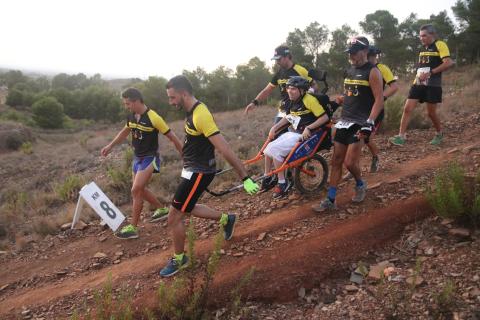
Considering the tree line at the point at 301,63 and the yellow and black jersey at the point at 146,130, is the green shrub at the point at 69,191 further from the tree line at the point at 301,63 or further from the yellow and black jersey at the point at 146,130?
the tree line at the point at 301,63

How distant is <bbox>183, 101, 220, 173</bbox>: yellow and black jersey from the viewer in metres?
4.11

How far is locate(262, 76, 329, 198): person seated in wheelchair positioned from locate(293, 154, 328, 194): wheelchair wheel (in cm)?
28

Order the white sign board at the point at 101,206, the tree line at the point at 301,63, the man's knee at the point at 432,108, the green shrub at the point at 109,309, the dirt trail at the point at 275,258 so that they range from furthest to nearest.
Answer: the tree line at the point at 301,63 < the man's knee at the point at 432,108 < the white sign board at the point at 101,206 < the dirt trail at the point at 275,258 < the green shrub at the point at 109,309

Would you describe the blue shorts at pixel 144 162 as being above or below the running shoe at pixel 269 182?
above

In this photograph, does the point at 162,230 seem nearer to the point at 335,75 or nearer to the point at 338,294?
the point at 338,294

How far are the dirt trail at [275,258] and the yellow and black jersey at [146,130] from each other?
1.37 meters

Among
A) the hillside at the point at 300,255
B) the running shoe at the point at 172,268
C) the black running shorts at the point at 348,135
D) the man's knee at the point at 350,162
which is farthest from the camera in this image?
the man's knee at the point at 350,162

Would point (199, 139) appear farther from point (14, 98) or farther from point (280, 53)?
point (14, 98)

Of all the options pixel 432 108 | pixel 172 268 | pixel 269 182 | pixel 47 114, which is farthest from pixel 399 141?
pixel 47 114

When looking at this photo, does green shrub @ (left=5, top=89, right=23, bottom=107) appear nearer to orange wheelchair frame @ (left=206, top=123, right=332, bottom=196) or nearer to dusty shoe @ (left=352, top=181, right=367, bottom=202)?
orange wheelchair frame @ (left=206, top=123, right=332, bottom=196)

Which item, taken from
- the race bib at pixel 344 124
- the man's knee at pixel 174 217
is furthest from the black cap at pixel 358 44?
the man's knee at pixel 174 217

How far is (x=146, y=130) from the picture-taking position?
5.70 metres

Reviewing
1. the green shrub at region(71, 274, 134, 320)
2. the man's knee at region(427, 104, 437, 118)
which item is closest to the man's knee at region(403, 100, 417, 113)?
the man's knee at region(427, 104, 437, 118)

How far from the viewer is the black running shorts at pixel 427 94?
7402 millimetres
